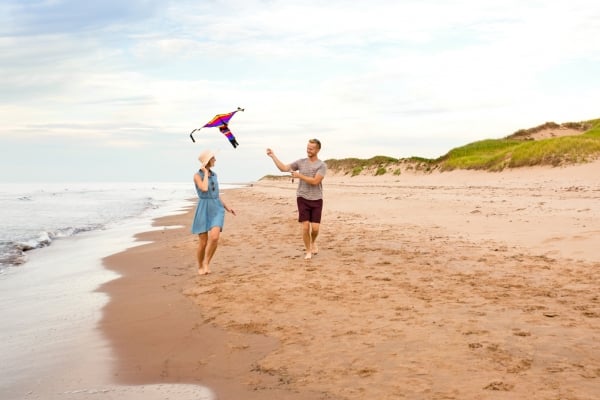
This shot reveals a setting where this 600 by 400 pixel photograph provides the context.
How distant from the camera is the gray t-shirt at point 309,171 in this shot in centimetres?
968

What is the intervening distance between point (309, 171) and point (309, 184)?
248 mm

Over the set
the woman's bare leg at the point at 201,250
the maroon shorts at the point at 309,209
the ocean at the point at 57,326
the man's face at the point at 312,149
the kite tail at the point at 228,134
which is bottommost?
the ocean at the point at 57,326

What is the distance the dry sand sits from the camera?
4.12 meters

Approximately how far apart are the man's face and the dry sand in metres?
1.80

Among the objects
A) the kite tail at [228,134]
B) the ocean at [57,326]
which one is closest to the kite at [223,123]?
the kite tail at [228,134]

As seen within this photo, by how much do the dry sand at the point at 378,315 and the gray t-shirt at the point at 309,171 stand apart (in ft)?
3.60

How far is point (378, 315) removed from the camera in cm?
579

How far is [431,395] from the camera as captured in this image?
149 inches

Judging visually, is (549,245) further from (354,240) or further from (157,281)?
(157,281)

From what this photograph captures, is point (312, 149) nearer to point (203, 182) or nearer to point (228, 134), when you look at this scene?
point (228, 134)

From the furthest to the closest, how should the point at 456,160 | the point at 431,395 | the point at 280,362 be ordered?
the point at 456,160 < the point at 280,362 < the point at 431,395

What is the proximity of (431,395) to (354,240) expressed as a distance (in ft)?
25.5

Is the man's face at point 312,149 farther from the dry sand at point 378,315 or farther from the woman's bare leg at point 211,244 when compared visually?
the woman's bare leg at point 211,244

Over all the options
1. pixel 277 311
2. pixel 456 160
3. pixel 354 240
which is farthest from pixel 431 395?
pixel 456 160
